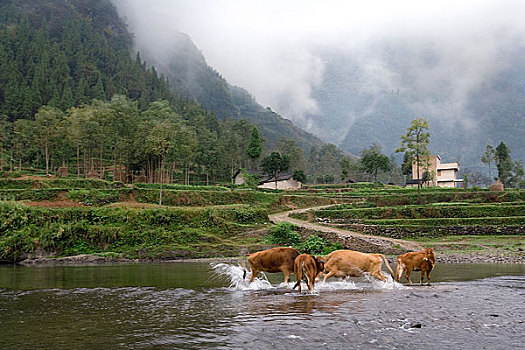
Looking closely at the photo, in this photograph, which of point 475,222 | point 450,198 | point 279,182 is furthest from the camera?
point 279,182

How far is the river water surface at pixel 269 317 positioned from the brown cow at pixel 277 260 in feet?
2.42

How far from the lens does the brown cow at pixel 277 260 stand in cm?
1280

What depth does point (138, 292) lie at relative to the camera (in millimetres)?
12773

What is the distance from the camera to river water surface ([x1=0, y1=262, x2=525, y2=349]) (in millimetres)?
6535

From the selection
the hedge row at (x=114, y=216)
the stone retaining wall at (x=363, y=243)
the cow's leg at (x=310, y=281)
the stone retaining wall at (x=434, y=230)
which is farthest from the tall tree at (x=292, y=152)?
the cow's leg at (x=310, y=281)

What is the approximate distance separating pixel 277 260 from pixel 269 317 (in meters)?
4.54

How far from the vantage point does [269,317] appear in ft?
27.5

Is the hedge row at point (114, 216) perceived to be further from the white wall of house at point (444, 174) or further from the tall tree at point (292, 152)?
the tall tree at point (292, 152)

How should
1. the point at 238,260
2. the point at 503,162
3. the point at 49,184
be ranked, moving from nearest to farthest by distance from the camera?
the point at 238,260
the point at 49,184
the point at 503,162

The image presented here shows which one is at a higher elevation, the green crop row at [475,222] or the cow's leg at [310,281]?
the cow's leg at [310,281]

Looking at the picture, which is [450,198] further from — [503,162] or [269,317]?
[269,317]

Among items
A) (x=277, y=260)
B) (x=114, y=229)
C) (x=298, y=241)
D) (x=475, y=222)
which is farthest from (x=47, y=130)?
(x=475, y=222)

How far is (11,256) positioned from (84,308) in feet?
80.1

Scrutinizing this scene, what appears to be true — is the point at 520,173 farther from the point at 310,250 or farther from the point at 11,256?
the point at 11,256
